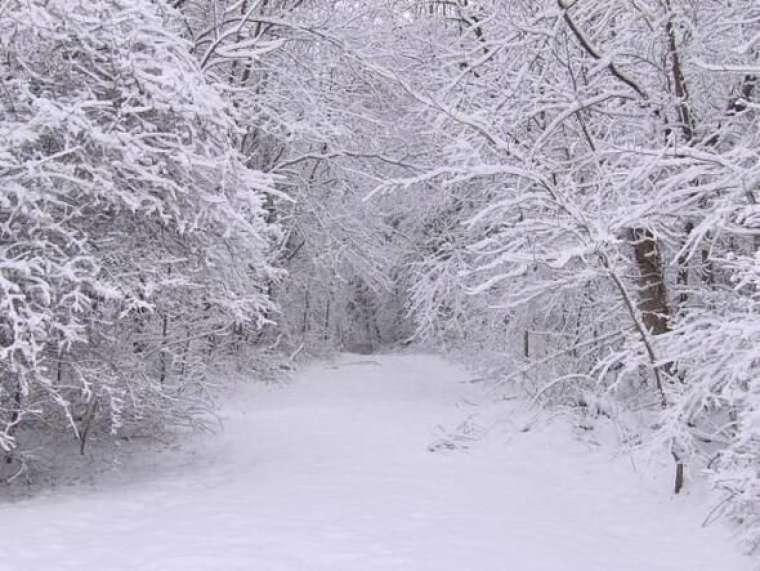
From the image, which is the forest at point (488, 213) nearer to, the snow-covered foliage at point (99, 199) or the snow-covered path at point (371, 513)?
the snow-covered foliage at point (99, 199)

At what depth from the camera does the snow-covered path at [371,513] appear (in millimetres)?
5156

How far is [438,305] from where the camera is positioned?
14.2 metres

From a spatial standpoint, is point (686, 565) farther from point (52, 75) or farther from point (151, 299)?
point (52, 75)

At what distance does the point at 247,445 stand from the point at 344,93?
6970 millimetres

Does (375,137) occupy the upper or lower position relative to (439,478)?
upper

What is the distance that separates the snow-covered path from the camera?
516 centimetres

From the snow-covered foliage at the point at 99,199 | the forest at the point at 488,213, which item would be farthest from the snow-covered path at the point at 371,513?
the snow-covered foliage at the point at 99,199

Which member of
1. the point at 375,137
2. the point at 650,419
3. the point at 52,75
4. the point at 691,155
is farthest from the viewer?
the point at 375,137

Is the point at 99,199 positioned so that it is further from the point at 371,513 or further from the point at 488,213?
the point at 488,213

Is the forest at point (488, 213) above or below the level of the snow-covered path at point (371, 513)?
above

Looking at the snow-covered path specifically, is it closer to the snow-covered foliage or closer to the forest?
the forest

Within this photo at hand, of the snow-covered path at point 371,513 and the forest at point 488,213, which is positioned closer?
the snow-covered path at point 371,513

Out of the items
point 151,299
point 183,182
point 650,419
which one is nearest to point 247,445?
point 151,299

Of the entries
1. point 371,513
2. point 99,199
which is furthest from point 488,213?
point 99,199
